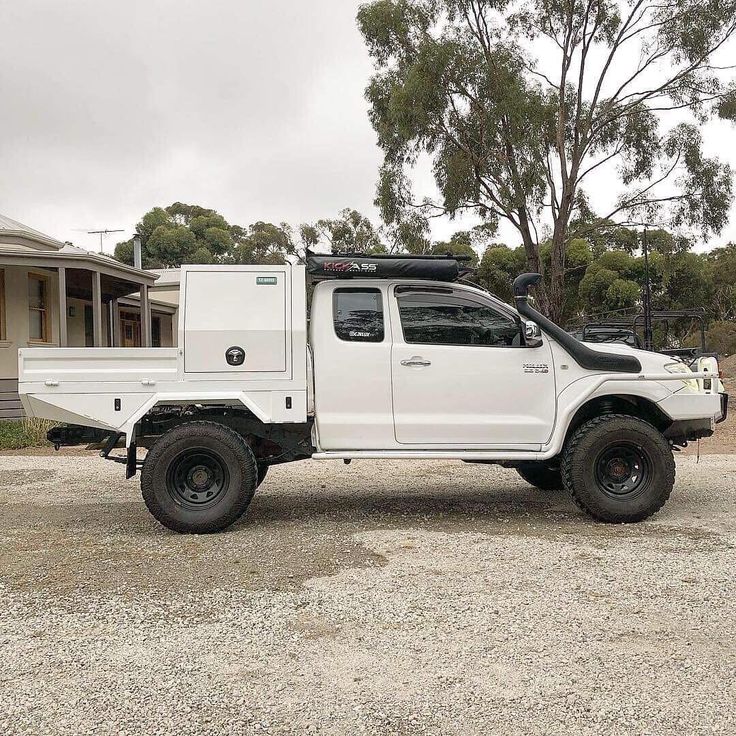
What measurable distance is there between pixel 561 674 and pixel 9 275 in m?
16.8

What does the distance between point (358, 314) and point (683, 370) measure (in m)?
2.86

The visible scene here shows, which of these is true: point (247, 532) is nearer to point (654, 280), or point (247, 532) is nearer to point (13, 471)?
point (13, 471)

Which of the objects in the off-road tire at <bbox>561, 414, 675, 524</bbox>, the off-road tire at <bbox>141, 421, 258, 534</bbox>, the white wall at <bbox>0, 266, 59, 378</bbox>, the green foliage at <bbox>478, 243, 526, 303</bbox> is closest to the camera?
the off-road tire at <bbox>141, 421, 258, 534</bbox>

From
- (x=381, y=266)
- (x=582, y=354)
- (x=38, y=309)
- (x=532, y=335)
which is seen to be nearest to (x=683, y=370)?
(x=582, y=354)

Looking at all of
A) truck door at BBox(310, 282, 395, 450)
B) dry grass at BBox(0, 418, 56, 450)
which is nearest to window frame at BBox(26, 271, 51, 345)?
dry grass at BBox(0, 418, 56, 450)

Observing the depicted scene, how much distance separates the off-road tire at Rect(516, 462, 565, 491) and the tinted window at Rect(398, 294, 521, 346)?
6.36 ft

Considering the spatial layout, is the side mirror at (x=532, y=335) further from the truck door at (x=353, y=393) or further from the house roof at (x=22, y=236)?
the house roof at (x=22, y=236)

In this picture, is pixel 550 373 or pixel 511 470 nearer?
pixel 550 373

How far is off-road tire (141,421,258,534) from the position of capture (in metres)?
5.98

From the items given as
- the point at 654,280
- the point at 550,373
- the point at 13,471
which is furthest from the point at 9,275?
the point at 654,280

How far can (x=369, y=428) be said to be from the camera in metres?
6.25

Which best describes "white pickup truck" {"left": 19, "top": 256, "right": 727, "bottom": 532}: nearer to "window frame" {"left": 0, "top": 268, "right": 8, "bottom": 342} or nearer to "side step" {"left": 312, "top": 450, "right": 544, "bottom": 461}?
"side step" {"left": 312, "top": 450, "right": 544, "bottom": 461}

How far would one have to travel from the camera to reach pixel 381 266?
20.7 ft

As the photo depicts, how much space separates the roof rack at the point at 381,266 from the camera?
6305 mm
